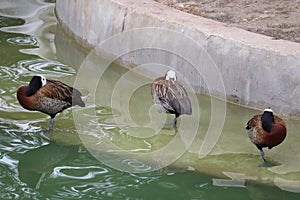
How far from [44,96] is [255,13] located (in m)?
3.40

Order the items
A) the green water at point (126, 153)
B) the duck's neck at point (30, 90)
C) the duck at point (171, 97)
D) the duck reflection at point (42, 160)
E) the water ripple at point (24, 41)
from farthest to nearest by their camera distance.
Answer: the water ripple at point (24, 41)
the duck at point (171, 97)
the duck's neck at point (30, 90)
the duck reflection at point (42, 160)
the green water at point (126, 153)

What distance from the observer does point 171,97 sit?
6562mm

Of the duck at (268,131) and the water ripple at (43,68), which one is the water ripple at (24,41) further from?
the duck at (268,131)

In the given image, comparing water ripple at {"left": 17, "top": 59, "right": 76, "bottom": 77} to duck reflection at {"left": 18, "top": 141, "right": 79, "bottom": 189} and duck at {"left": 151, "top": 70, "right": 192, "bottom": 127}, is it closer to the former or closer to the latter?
duck at {"left": 151, "top": 70, "right": 192, "bottom": 127}

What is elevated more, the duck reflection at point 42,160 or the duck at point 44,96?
the duck at point 44,96

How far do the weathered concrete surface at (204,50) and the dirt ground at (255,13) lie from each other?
0.56m

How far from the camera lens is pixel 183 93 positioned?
6.63 m

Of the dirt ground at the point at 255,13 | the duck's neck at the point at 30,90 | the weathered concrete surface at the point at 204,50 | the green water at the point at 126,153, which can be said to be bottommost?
the green water at the point at 126,153

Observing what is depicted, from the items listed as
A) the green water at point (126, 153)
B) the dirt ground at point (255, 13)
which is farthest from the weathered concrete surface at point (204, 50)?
the dirt ground at point (255, 13)

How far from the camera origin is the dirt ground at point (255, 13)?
796cm

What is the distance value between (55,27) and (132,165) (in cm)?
428

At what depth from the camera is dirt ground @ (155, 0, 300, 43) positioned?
7955 millimetres

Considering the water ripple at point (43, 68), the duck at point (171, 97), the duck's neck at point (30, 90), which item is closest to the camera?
the duck's neck at point (30, 90)

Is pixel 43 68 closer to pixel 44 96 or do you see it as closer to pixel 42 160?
pixel 44 96
